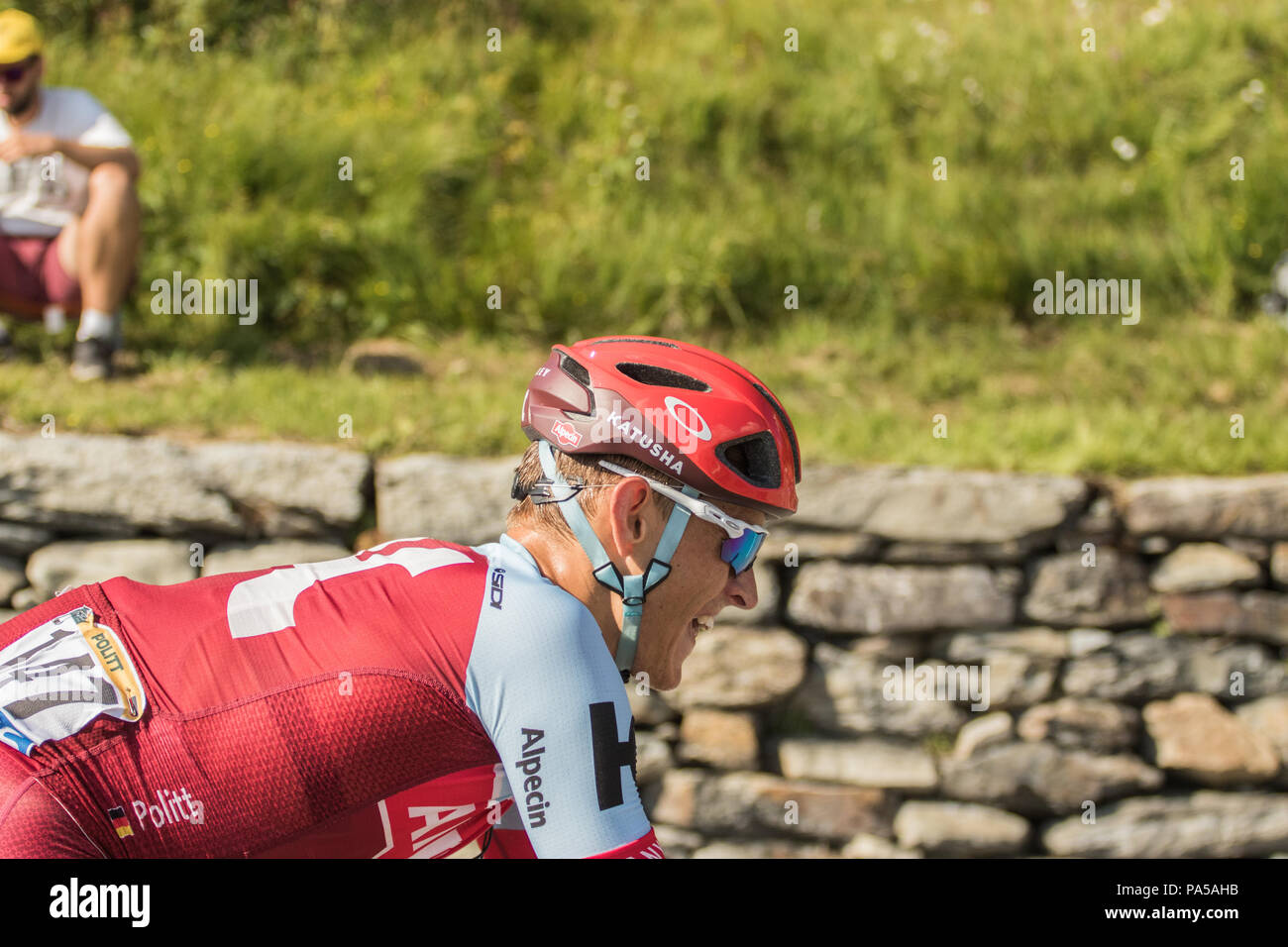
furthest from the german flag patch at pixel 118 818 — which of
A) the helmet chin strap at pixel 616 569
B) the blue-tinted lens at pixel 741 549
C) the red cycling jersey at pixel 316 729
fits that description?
the blue-tinted lens at pixel 741 549

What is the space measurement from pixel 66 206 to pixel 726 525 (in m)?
4.46

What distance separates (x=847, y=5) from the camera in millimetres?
7973

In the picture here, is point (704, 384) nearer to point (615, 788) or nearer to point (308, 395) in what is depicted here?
point (615, 788)

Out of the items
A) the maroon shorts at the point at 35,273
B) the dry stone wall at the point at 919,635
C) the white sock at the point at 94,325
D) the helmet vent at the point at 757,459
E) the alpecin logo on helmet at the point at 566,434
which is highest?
the maroon shorts at the point at 35,273

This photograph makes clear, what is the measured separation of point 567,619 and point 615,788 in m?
0.25

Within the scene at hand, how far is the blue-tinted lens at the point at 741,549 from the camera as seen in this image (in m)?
2.20

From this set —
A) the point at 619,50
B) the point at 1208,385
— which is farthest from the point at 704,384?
the point at 619,50

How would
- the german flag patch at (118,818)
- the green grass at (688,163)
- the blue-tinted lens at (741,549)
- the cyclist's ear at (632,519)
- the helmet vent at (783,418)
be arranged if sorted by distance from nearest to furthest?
the german flag patch at (118,818), the cyclist's ear at (632,519), the blue-tinted lens at (741,549), the helmet vent at (783,418), the green grass at (688,163)

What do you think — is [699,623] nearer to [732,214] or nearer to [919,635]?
[919,635]

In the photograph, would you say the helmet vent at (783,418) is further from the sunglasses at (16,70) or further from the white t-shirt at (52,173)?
the sunglasses at (16,70)

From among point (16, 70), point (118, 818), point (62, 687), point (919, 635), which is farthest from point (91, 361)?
point (118, 818)

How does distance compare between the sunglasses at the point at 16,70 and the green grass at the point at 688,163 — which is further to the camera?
the green grass at the point at 688,163

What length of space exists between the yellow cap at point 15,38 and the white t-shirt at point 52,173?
0.69 ft

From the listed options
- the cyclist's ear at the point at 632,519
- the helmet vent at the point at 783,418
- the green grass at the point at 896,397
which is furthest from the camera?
the green grass at the point at 896,397
